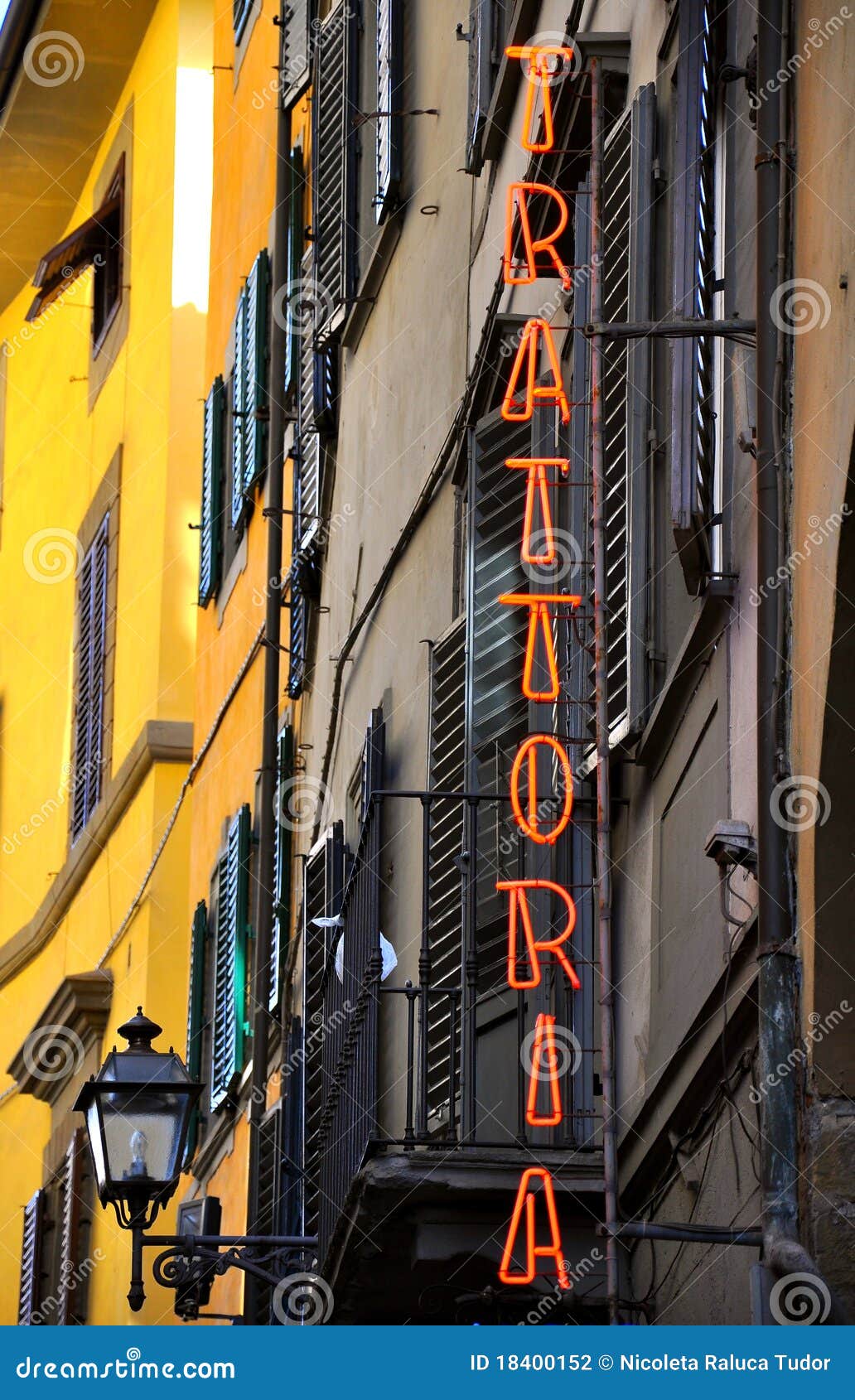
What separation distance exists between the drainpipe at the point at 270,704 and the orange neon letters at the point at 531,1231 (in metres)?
5.71

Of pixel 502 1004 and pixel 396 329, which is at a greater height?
pixel 396 329

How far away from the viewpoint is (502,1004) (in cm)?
866

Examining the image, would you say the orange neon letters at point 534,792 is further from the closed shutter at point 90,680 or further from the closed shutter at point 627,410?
the closed shutter at point 90,680

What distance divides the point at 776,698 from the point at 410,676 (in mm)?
5187

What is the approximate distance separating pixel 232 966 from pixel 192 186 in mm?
7183

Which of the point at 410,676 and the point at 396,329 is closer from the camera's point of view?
the point at 410,676

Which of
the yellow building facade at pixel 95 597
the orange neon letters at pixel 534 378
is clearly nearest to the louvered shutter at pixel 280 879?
the yellow building facade at pixel 95 597

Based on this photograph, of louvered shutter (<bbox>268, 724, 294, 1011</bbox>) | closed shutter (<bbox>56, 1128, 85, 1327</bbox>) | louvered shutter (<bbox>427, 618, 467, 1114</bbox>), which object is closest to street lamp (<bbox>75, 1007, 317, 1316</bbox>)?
louvered shutter (<bbox>427, 618, 467, 1114</bbox>)

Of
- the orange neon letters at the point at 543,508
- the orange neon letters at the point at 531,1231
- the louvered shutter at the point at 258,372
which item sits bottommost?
the orange neon letters at the point at 531,1231

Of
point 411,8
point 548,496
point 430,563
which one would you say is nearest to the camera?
point 548,496

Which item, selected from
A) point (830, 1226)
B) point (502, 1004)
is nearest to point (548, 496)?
point (502, 1004)

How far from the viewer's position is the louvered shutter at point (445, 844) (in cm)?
930
